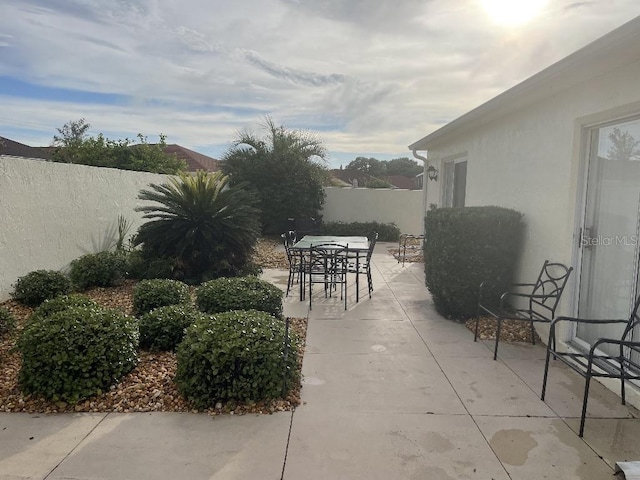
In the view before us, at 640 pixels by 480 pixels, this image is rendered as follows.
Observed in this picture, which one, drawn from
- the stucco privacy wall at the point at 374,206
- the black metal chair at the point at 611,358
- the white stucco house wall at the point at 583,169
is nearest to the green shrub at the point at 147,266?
the white stucco house wall at the point at 583,169

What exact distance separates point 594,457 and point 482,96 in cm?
680

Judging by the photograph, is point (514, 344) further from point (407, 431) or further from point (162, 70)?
point (162, 70)

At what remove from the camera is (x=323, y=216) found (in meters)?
16.1

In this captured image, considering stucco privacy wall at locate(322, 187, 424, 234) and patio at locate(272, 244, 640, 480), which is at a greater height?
stucco privacy wall at locate(322, 187, 424, 234)

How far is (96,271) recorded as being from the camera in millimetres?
6754

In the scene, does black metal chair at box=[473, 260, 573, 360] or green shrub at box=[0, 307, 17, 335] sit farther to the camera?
green shrub at box=[0, 307, 17, 335]

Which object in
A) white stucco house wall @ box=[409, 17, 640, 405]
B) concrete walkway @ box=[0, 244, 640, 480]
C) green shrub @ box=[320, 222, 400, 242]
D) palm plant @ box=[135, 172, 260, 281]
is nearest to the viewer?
concrete walkway @ box=[0, 244, 640, 480]

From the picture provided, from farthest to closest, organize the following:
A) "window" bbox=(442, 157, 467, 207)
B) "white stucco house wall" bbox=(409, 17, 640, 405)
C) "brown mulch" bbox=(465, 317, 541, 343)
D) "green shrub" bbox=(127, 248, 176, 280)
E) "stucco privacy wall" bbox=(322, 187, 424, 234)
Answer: "stucco privacy wall" bbox=(322, 187, 424, 234)
"window" bbox=(442, 157, 467, 207)
"green shrub" bbox=(127, 248, 176, 280)
"brown mulch" bbox=(465, 317, 541, 343)
"white stucco house wall" bbox=(409, 17, 640, 405)

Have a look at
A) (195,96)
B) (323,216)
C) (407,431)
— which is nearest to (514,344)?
(407,431)

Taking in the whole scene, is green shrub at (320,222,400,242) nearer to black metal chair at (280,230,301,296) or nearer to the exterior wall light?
the exterior wall light

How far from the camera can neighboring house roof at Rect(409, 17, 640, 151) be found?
10.2 feet

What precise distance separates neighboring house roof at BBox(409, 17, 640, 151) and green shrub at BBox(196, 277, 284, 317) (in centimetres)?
359

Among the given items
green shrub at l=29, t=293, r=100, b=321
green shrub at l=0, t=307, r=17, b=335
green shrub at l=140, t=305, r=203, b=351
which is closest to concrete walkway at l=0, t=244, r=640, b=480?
green shrub at l=140, t=305, r=203, b=351

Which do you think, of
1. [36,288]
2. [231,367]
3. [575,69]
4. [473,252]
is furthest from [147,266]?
[575,69]
